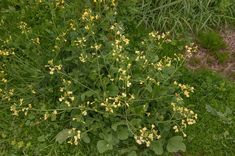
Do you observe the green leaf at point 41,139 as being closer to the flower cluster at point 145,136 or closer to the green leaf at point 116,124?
the green leaf at point 116,124

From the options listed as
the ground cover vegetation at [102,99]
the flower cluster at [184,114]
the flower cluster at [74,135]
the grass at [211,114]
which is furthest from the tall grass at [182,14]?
the flower cluster at [74,135]

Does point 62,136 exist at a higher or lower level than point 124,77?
lower

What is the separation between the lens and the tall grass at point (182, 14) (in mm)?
4746

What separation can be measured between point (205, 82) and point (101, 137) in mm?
1240

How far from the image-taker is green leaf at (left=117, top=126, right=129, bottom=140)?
364 cm

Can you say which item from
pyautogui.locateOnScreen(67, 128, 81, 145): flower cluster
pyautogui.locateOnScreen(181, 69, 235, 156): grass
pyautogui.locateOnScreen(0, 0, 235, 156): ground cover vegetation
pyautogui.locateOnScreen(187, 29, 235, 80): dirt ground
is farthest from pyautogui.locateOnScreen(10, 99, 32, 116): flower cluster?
pyautogui.locateOnScreen(187, 29, 235, 80): dirt ground

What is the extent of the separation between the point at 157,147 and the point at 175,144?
0.17 metres

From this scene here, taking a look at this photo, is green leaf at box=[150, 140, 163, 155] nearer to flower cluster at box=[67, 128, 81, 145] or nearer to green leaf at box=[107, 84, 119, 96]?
green leaf at box=[107, 84, 119, 96]

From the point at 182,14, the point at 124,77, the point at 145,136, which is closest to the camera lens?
the point at 145,136

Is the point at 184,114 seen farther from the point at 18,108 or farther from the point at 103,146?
the point at 18,108

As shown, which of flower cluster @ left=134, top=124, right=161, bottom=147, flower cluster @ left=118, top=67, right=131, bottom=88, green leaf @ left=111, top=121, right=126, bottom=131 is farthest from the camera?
green leaf @ left=111, top=121, right=126, bottom=131

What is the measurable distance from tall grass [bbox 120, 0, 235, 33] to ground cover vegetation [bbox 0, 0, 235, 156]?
467 millimetres

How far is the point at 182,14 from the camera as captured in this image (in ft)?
15.8

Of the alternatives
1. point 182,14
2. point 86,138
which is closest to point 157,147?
point 86,138
